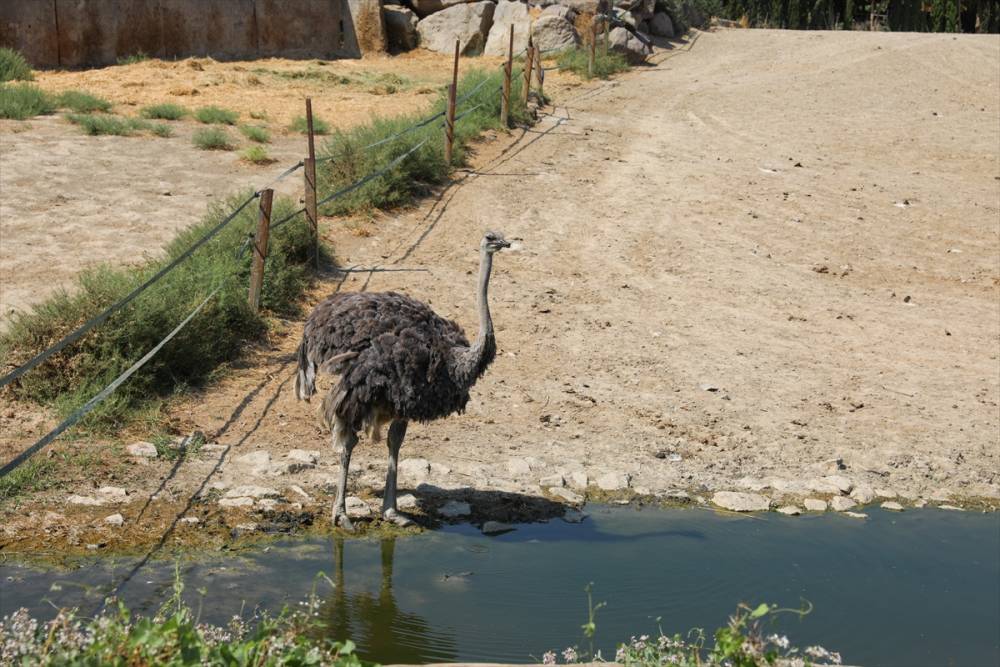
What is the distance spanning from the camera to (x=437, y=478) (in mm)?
8258

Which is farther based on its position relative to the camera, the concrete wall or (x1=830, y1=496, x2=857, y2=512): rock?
the concrete wall

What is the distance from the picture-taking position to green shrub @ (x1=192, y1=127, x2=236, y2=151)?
1630 centimetres

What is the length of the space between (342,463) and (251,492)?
2.41ft

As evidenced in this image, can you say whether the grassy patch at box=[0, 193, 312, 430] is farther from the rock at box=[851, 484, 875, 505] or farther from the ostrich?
the rock at box=[851, 484, 875, 505]

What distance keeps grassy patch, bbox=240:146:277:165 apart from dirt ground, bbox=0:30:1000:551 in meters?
2.42

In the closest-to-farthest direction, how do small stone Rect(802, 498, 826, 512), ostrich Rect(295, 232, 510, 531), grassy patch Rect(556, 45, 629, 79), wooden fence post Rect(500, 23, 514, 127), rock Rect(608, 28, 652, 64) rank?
ostrich Rect(295, 232, 510, 531), small stone Rect(802, 498, 826, 512), wooden fence post Rect(500, 23, 514, 127), grassy patch Rect(556, 45, 629, 79), rock Rect(608, 28, 652, 64)

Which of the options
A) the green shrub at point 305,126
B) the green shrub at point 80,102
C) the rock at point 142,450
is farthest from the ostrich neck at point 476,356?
the green shrub at point 80,102

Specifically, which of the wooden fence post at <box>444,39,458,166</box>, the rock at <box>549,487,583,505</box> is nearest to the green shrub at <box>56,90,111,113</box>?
the wooden fence post at <box>444,39,458,166</box>

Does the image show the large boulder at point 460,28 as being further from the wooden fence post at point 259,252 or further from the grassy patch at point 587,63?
the wooden fence post at point 259,252

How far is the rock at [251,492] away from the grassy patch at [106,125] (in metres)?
10.3

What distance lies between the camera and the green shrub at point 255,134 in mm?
16875

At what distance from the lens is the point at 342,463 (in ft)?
24.1

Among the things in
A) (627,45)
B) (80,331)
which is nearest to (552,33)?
(627,45)

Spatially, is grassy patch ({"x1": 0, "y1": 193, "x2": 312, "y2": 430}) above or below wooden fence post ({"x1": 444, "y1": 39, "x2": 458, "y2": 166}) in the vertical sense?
below
